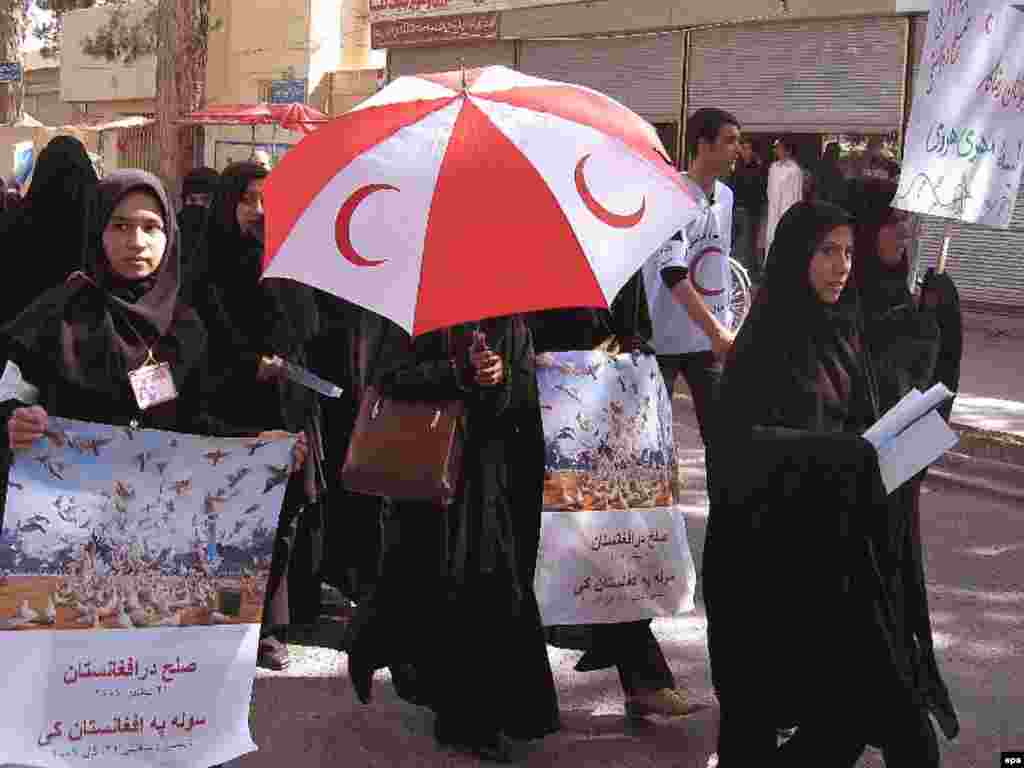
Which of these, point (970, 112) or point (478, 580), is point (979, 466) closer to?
point (970, 112)

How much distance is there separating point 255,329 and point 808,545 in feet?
6.93

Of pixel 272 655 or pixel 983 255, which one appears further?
pixel 983 255

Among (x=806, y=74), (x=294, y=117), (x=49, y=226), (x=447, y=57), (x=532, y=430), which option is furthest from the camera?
(x=447, y=57)

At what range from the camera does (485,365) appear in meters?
4.05

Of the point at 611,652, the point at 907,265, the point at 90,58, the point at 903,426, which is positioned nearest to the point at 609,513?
the point at 611,652

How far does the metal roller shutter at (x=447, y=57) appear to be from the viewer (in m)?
20.0

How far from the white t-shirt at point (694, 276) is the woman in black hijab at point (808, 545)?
5.42 ft

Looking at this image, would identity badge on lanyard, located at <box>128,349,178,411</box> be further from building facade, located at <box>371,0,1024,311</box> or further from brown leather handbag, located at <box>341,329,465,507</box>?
building facade, located at <box>371,0,1024,311</box>

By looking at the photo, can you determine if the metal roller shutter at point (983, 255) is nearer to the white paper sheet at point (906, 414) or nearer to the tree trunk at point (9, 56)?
A: the white paper sheet at point (906, 414)

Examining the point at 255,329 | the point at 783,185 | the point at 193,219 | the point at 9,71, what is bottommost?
the point at 255,329

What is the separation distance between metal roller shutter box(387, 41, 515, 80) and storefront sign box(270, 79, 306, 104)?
1923mm

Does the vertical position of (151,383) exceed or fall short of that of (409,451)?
it exceeds it

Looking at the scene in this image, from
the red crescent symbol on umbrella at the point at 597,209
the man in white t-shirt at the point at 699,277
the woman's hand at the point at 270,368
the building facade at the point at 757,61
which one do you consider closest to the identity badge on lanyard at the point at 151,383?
the red crescent symbol on umbrella at the point at 597,209

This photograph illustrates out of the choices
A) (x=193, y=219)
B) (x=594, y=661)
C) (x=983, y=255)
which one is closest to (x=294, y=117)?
(x=983, y=255)
